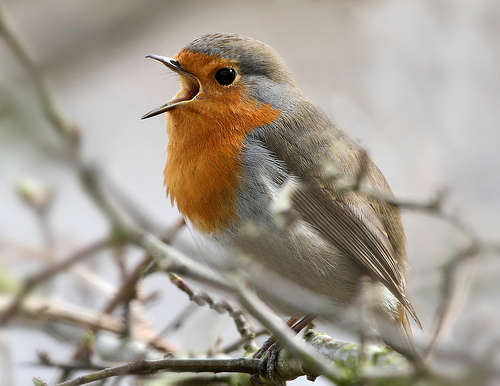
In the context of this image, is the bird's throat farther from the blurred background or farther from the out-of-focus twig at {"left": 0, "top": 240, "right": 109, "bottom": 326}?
the out-of-focus twig at {"left": 0, "top": 240, "right": 109, "bottom": 326}

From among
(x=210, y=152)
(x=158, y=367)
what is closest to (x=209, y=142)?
(x=210, y=152)

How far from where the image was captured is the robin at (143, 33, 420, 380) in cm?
268

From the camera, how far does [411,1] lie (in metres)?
5.70

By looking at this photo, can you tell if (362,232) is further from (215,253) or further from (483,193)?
(483,193)

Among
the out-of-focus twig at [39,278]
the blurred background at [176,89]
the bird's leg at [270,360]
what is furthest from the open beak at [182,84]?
the bird's leg at [270,360]

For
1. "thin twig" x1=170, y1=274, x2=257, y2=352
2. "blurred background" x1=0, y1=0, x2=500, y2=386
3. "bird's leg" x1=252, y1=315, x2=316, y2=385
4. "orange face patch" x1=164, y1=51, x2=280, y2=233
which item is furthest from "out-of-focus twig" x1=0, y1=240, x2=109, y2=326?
"bird's leg" x1=252, y1=315, x2=316, y2=385

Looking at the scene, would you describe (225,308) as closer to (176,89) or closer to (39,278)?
(39,278)

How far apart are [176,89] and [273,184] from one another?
→ 265 cm

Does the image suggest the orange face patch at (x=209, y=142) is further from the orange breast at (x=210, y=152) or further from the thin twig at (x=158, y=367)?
the thin twig at (x=158, y=367)

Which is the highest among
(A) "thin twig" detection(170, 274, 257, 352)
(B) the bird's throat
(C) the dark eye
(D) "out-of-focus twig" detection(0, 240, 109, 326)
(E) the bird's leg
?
(C) the dark eye

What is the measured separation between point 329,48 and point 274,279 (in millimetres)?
3677

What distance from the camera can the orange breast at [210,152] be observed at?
2.69 m

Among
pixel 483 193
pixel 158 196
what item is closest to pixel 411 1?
pixel 483 193

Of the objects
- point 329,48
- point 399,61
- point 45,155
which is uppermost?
point 329,48
